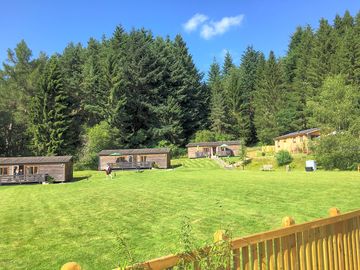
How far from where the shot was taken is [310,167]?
1339 inches

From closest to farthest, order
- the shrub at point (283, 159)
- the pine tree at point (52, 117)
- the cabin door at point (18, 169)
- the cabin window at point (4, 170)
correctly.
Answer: the cabin door at point (18, 169), the cabin window at point (4, 170), the shrub at point (283, 159), the pine tree at point (52, 117)

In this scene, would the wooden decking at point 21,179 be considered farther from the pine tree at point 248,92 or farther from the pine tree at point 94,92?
the pine tree at point 248,92

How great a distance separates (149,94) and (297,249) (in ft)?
221

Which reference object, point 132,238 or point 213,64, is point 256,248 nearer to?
point 132,238

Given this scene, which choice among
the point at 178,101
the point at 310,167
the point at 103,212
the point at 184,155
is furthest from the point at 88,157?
the point at 103,212

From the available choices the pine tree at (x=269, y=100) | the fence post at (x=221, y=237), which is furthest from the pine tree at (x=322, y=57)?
the fence post at (x=221, y=237)

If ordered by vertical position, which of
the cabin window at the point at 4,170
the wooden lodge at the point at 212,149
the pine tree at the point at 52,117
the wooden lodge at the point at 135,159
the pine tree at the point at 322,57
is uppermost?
the pine tree at the point at 322,57

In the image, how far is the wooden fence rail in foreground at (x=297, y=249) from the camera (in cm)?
360

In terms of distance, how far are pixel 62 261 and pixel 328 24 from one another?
7256 cm

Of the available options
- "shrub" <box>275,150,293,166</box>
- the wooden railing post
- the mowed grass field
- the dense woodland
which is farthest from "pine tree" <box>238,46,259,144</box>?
the wooden railing post

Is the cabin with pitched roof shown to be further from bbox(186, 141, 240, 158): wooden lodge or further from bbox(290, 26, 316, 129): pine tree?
bbox(290, 26, 316, 129): pine tree

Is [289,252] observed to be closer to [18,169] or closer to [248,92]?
[18,169]

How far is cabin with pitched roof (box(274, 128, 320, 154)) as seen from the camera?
49994 millimetres

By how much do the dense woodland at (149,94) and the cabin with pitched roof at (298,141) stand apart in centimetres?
419
